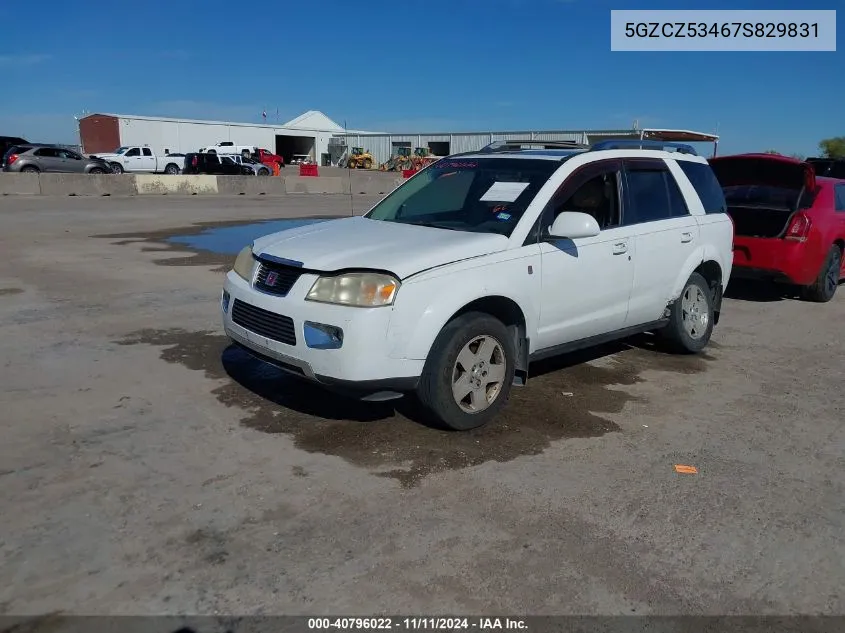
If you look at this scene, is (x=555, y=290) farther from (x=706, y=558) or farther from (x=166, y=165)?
(x=166, y=165)

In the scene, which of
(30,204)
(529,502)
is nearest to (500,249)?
(529,502)

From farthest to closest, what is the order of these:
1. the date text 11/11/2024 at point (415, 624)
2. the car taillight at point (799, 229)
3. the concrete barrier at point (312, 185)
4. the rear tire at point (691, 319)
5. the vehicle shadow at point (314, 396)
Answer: the concrete barrier at point (312, 185) → the car taillight at point (799, 229) → the rear tire at point (691, 319) → the vehicle shadow at point (314, 396) → the date text 11/11/2024 at point (415, 624)

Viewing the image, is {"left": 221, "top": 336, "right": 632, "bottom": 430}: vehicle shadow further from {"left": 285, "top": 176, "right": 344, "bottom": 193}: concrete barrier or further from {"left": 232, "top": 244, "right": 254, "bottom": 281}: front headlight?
{"left": 285, "top": 176, "right": 344, "bottom": 193}: concrete barrier

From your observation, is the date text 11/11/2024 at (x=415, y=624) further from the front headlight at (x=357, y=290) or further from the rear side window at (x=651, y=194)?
the rear side window at (x=651, y=194)

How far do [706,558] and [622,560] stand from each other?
1.29 feet

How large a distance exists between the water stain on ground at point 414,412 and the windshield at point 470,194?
4.38 feet

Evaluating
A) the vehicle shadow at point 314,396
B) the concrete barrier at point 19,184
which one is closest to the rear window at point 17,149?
the concrete barrier at point 19,184

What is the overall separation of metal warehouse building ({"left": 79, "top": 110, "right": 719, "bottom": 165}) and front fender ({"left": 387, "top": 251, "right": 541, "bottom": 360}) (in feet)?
148

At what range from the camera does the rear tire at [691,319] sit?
634 cm

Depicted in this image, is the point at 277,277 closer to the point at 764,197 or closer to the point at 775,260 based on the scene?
the point at 775,260

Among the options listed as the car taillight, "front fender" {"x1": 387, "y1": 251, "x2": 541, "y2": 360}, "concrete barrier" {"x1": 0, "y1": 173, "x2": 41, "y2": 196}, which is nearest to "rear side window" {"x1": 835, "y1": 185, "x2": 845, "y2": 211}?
the car taillight

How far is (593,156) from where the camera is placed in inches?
219

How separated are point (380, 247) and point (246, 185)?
27.9 metres

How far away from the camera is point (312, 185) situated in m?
33.4
